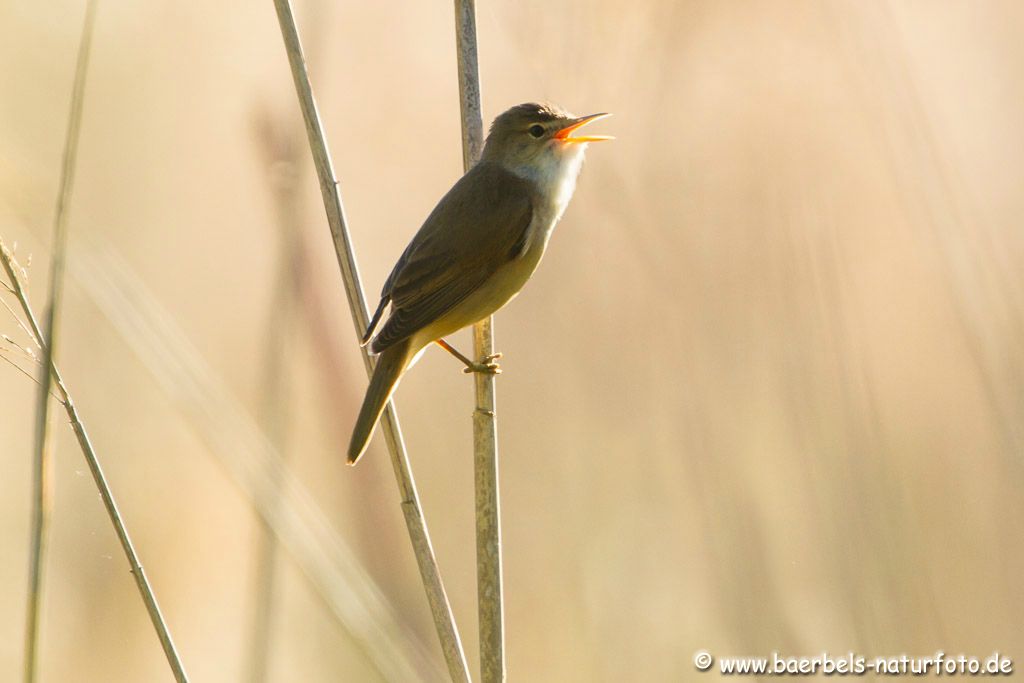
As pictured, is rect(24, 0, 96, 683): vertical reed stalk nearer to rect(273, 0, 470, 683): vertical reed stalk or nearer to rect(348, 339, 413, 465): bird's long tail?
rect(273, 0, 470, 683): vertical reed stalk

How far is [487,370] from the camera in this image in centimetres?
252

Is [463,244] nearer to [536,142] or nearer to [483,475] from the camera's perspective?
[536,142]

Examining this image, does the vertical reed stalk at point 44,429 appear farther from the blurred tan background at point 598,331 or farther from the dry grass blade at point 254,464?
the blurred tan background at point 598,331

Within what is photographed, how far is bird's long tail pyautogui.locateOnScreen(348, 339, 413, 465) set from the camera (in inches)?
89.0

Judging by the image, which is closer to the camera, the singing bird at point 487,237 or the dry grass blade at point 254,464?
the dry grass blade at point 254,464

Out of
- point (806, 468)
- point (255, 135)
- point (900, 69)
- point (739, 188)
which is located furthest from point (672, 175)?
point (255, 135)

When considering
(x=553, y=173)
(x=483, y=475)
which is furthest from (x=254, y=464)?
(x=553, y=173)

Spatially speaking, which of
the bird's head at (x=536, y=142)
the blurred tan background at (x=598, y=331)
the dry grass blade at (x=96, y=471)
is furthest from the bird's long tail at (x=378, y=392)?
the bird's head at (x=536, y=142)

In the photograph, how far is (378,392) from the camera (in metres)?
2.33

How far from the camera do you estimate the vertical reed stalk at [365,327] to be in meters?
2.02

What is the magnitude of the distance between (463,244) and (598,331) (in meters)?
0.58

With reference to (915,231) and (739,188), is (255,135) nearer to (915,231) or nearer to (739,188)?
(739,188)

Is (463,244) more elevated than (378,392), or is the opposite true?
(463,244)

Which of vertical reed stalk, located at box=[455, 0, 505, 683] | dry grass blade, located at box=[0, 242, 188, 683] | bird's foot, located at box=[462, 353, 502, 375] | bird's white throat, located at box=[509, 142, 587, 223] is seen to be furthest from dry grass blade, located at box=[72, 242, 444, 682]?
bird's white throat, located at box=[509, 142, 587, 223]
